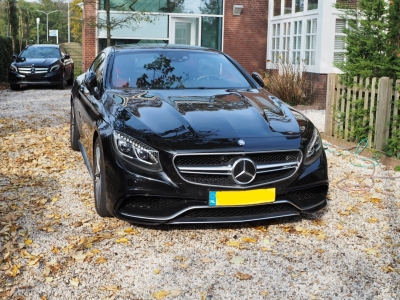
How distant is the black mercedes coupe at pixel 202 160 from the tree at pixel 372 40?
134 inches

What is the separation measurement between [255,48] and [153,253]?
62.7 feet

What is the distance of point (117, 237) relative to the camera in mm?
4797

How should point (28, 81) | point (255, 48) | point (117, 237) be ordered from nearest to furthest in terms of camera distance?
point (117, 237), point (28, 81), point (255, 48)

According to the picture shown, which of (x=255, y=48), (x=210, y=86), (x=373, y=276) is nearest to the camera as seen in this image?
(x=373, y=276)

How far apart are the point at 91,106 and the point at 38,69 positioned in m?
14.2

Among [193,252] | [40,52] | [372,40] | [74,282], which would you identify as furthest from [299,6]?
[74,282]

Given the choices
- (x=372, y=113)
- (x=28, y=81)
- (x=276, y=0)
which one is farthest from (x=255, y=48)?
(x=372, y=113)

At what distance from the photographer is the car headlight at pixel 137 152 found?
14.8 feet

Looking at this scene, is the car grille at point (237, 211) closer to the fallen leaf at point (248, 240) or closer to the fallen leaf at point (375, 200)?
the fallen leaf at point (248, 240)

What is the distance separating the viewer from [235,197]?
4531 mm

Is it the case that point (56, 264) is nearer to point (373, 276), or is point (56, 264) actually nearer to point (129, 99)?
point (129, 99)

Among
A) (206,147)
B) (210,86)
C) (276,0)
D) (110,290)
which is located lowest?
(110,290)

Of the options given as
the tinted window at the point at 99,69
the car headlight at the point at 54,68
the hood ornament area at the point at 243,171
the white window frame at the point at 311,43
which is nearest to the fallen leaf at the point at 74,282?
the hood ornament area at the point at 243,171

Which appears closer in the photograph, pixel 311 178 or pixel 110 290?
pixel 110 290
